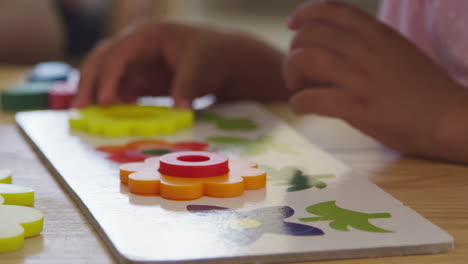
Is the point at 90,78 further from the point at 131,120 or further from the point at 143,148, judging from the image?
the point at 143,148

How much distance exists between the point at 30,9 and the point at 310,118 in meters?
1.07

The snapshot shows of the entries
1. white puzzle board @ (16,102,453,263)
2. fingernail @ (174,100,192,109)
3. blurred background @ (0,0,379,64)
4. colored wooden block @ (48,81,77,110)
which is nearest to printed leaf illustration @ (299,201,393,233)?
white puzzle board @ (16,102,453,263)

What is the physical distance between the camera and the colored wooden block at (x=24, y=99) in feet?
3.05

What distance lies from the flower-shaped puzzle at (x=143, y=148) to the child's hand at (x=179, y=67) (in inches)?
6.8

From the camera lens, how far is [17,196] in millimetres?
480

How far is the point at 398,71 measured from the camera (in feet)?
2.19

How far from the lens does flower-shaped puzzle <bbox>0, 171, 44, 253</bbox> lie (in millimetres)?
398

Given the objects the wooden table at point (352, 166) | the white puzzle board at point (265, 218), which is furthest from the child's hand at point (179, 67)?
the white puzzle board at point (265, 218)

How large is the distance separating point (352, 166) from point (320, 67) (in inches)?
5.0

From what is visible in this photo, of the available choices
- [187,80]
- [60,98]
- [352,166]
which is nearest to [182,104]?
[187,80]

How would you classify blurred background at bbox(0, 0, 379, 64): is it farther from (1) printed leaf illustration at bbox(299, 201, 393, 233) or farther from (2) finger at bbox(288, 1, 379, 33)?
(1) printed leaf illustration at bbox(299, 201, 393, 233)

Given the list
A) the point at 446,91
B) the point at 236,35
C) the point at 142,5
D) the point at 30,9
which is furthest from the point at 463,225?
the point at 142,5

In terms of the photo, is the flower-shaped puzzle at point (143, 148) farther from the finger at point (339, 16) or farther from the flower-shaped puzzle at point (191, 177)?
the finger at point (339, 16)

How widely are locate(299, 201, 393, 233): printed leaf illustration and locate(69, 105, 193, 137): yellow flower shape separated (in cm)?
32
